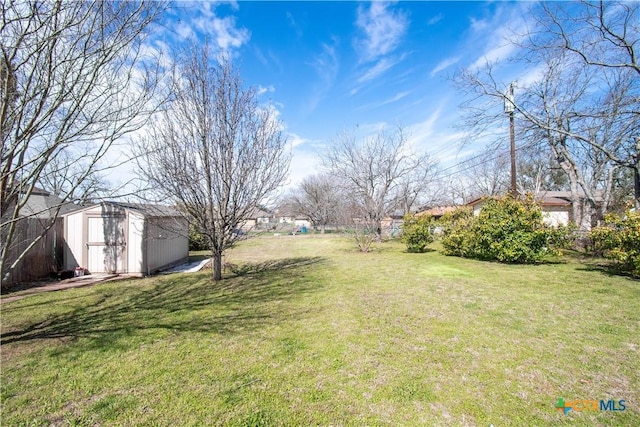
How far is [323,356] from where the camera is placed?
3225 millimetres

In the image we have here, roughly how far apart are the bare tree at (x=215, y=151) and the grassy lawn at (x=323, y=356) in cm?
219

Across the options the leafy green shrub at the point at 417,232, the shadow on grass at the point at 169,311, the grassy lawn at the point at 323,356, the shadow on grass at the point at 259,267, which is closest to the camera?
the grassy lawn at the point at 323,356

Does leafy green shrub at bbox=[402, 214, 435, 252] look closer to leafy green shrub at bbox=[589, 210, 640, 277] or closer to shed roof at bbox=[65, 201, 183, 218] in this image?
leafy green shrub at bbox=[589, 210, 640, 277]

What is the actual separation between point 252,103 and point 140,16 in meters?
4.26

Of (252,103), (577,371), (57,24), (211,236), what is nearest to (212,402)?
(577,371)

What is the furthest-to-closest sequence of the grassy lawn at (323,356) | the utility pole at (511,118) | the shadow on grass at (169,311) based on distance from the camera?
the utility pole at (511,118) < the shadow on grass at (169,311) < the grassy lawn at (323,356)

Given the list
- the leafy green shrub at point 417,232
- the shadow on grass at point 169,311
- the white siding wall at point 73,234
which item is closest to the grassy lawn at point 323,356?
the shadow on grass at point 169,311

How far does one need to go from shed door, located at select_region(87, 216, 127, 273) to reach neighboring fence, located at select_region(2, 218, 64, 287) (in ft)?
2.97

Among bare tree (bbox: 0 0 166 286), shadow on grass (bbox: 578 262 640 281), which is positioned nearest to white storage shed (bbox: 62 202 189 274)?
bare tree (bbox: 0 0 166 286)

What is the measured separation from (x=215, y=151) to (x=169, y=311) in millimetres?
3906

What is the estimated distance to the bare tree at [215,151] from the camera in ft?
21.4

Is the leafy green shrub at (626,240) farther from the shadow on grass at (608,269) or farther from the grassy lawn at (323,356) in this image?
the grassy lawn at (323,356)

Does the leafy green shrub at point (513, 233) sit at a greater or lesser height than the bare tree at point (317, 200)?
lesser

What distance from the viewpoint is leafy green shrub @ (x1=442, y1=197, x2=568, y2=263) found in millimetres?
9086
